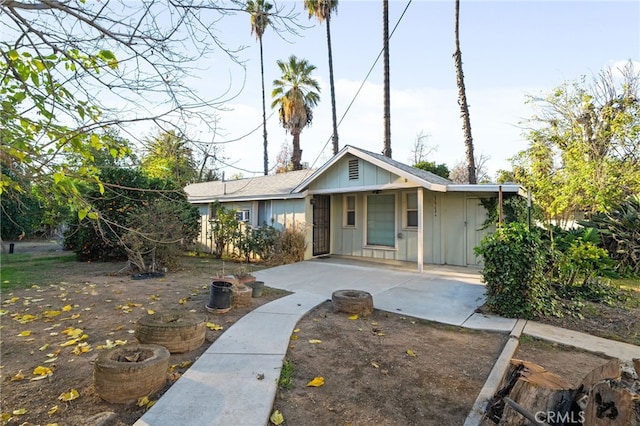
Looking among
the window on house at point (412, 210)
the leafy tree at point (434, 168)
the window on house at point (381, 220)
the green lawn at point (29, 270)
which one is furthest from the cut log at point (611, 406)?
the leafy tree at point (434, 168)

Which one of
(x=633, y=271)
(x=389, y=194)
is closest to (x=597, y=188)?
(x=633, y=271)

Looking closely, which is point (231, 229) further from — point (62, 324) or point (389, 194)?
point (62, 324)

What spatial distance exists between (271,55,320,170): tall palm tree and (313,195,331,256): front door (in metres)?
11.5

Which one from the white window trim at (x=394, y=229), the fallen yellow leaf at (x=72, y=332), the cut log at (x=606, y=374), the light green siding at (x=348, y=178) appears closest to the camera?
the cut log at (x=606, y=374)

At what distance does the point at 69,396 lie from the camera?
279 cm

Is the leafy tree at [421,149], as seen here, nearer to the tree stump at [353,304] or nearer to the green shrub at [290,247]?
the green shrub at [290,247]

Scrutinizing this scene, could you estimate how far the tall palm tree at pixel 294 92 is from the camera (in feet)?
72.5

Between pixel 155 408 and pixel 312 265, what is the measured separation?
7866 millimetres

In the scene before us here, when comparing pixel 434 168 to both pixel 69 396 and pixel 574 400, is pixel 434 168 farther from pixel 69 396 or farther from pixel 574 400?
pixel 69 396

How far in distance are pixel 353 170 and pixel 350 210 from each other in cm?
222

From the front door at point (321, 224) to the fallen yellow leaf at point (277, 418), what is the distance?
371 inches

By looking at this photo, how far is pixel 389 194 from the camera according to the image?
11.1 m

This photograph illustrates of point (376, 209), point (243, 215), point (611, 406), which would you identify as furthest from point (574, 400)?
point (243, 215)

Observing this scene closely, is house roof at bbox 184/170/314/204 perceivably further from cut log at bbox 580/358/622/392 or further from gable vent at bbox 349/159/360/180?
cut log at bbox 580/358/622/392
